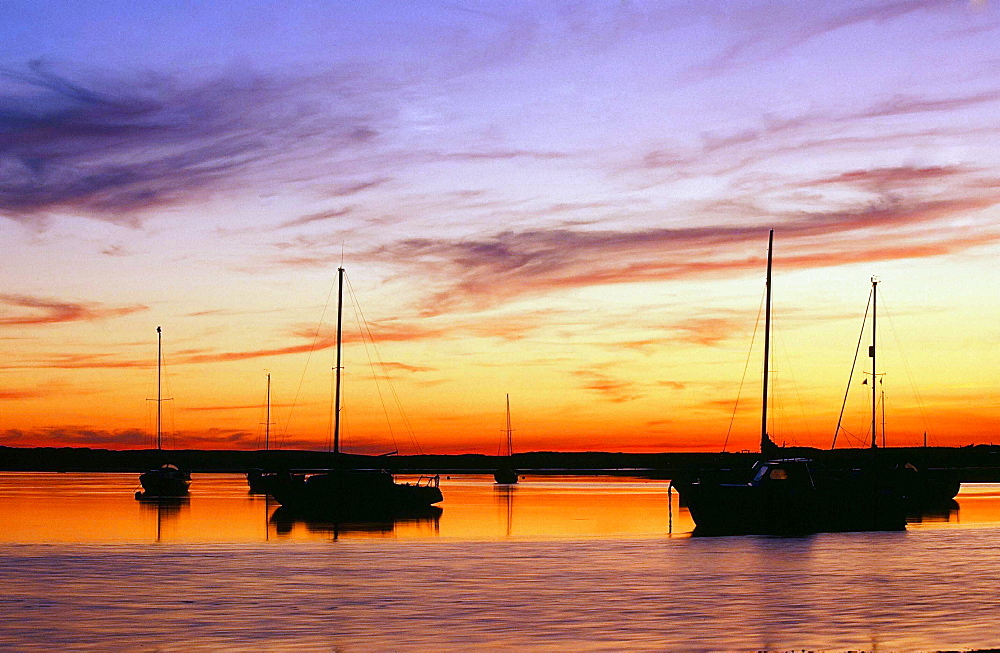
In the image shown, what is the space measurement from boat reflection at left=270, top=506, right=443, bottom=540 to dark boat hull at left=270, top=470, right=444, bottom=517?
0.38 metres

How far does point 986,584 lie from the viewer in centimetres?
2856

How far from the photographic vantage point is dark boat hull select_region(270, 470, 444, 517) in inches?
2493

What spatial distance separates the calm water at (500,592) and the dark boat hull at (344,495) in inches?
504

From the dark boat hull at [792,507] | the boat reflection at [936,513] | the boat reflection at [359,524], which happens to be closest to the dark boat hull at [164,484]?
the boat reflection at [359,524]

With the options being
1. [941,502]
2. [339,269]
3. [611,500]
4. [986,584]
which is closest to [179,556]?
[986,584]

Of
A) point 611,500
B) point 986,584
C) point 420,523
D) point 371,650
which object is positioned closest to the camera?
point 371,650

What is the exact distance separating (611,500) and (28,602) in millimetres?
73055

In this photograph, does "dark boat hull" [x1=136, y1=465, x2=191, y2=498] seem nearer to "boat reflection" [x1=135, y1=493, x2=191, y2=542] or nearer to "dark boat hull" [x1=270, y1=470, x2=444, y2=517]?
"boat reflection" [x1=135, y1=493, x2=191, y2=542]

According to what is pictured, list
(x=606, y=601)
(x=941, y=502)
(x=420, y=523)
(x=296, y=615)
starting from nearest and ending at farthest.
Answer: (x=296, y=615) → (x=606, y=601) → (x=420, y=523) → (x=941, y=502)

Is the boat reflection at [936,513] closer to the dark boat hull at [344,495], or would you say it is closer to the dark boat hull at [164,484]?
the dark boat hull at [344,495]

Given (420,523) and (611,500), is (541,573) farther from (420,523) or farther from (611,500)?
(611,500)

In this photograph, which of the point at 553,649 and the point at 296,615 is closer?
the point at 553,649

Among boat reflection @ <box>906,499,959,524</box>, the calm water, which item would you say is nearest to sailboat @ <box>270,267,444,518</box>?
the calm water

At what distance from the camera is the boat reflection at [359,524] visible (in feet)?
170
